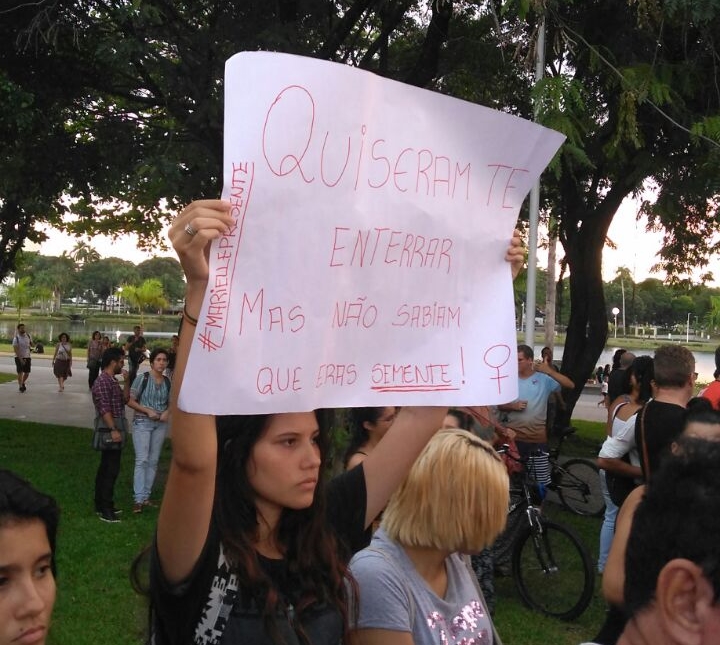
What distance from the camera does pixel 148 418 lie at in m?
8.18

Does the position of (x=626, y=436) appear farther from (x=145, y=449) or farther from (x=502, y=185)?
(x=145, y=449)

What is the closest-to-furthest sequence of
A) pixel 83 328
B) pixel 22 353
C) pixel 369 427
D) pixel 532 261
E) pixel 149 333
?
pixel 369 427
pixel 532 261
pixel 22 353
pixel 149 333
pixel 83 328

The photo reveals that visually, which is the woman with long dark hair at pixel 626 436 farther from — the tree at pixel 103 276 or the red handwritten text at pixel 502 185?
the tree at pixel 103 276

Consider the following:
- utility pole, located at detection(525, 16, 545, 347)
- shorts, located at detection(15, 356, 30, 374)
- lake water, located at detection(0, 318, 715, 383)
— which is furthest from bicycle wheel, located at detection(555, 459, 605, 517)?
lake water, located at detection(0, 318, 715, 383)

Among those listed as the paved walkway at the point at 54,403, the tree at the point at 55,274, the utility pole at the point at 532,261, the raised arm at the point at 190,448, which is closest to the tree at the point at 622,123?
the utility pole at the point at 532,261

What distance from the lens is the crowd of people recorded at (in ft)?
3.96

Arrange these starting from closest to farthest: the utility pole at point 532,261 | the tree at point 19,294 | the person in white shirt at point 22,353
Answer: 1. the utility pole at point 532,261
2. the person in white shirt at point 22,353
3. the tree at point 19,294

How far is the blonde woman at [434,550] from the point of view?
2.10 meters

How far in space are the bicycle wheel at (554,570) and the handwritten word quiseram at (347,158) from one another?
4.13 metres

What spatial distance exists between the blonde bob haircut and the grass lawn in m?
0.81

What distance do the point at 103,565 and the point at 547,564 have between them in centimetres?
344

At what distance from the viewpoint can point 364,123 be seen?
1.98 meters

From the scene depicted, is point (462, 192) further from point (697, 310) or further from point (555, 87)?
point (697, 310)

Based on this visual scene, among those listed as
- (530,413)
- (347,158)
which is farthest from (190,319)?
(530,413)
